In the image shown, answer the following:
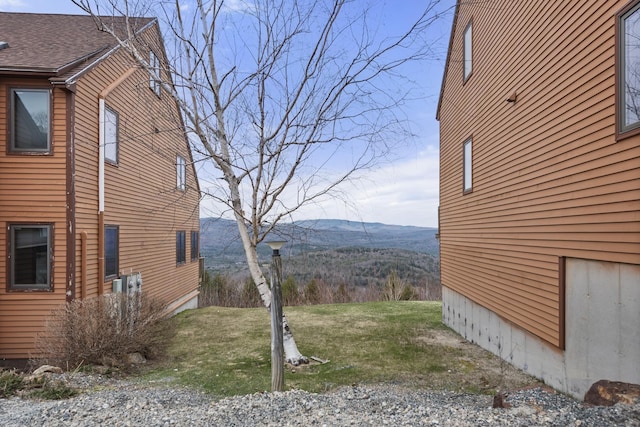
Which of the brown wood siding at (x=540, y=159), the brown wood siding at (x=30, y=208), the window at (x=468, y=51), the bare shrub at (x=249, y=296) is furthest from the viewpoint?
the bare shrub at (x=249, y=296)

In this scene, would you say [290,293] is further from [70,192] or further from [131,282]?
[70,192]

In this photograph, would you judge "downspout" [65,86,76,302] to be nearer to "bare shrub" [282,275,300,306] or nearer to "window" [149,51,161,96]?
"window" [149,51,161,96]

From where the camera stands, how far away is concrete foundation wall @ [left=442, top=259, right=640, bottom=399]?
424 cm

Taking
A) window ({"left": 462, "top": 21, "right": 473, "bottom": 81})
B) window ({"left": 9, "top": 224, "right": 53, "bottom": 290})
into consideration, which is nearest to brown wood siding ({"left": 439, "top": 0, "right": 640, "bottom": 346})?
window ({"left": 462, "top": 21, "right": 473, "bottom": 81})

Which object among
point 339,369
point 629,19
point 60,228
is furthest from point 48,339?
point 629,19

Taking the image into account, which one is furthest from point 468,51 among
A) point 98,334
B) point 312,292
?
point 312,292

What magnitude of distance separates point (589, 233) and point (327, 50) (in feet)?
13.9

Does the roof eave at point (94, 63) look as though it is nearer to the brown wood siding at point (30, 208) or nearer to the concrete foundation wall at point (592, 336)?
the brown wood siding at point (30, 208)

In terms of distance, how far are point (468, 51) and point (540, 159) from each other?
487cm

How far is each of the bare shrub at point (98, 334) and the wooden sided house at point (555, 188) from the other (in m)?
6.42

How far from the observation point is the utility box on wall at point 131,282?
9.36 m

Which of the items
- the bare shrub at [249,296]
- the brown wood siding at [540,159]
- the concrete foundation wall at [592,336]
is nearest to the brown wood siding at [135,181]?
the bare shrub at [249,296]

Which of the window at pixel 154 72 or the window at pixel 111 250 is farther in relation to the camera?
the window at pixel 111 250

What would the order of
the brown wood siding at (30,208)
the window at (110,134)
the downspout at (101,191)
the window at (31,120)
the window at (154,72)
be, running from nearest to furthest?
1. the window at (154,72)
2. the brown wood siding at (30,208)
3. the window at (31,120)
4. the downspout at (101,191)
5. the window at (110,134)
